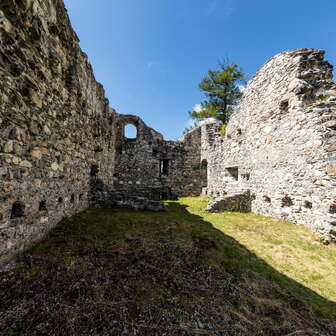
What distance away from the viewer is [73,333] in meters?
1.51

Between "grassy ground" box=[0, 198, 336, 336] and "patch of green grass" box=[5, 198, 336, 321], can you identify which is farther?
"patch of green grass" box=[5, 198, 336, 321]

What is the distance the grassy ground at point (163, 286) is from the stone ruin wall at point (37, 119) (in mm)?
616

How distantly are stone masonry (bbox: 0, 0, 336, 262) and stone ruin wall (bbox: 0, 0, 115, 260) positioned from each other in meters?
0.02

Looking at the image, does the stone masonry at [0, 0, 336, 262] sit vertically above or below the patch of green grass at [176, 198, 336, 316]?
above

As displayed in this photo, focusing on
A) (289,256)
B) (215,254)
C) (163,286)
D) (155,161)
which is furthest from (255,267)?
(155,161)

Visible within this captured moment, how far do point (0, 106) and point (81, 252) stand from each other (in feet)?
8.51

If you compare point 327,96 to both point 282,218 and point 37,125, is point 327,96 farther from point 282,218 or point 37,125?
point 37,125

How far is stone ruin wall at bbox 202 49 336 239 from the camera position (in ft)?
16.5

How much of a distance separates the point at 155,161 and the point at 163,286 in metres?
11.7

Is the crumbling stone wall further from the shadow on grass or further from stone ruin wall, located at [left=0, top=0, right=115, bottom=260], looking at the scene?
the shadow on grass

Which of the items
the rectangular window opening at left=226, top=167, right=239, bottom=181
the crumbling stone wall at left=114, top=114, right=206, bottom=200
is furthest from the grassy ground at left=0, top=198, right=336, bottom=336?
the crumbling stone wall at left=114, top=114, right=206, bottom=200

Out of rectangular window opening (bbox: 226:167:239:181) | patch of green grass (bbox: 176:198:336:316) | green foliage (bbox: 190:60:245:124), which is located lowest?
patch of green grass (bbox: 176:198:336:316)

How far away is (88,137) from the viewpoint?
20.5 ft

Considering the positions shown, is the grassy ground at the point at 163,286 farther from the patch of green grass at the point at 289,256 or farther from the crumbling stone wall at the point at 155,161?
the crumbling stone wall at the point at 155,161
